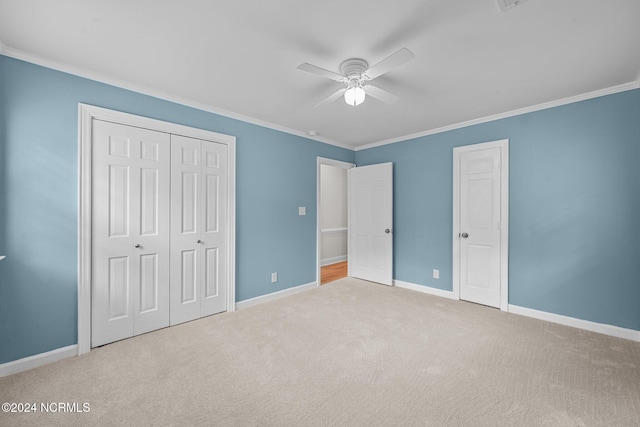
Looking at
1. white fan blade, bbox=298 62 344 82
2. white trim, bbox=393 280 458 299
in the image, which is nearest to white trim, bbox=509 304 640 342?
white trim, bbox=393 280 458 299

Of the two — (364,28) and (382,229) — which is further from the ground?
(364,28)

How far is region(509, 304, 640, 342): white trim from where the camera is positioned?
266 cm

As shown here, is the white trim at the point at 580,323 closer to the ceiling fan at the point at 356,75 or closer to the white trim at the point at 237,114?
the white trim at the point at 237,114

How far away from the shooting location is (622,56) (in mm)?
2150

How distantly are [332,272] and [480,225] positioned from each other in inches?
116

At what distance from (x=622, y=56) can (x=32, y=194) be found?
4.85m

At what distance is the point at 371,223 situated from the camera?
4750 millimetres

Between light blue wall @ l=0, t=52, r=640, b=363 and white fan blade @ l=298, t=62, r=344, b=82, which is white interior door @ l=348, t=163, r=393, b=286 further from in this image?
white fan blade @ l=298, t=62, r=344, b=82

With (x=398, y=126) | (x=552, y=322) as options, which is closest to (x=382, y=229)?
(x=398, y=126)

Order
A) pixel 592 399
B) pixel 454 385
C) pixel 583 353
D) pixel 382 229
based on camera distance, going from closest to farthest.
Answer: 1. pixel 592 399
2. pixel 454 385
3. pixel 583 353
4. pixel 382 229

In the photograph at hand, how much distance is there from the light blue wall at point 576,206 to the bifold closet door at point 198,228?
3358 millimetres

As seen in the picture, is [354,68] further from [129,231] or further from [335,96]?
[129,231]

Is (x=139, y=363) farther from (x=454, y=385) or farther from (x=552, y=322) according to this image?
(x=552, y=322)

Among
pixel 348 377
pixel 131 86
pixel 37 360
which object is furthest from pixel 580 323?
pixel 131 86
